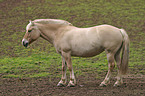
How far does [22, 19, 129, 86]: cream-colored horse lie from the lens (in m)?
7.76

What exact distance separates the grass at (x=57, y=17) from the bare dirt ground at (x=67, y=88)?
3.72 feet

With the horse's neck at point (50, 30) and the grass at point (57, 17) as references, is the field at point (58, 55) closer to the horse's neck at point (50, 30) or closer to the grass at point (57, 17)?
the grass at point (57, 17)

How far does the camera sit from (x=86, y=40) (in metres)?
7.90

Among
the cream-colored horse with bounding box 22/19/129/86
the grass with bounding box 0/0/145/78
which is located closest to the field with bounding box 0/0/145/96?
the grass with bounding box 0/0/145/78

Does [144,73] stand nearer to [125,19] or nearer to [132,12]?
[125,19]

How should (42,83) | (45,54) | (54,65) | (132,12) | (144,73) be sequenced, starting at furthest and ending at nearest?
(132,12) → (45,54) → (54,65) → (144,73) → (42,83)

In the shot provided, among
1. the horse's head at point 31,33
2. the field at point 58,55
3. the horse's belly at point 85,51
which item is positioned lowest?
the field at point 58,55

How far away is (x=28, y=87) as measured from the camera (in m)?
8.35

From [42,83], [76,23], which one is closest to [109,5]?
[76,23]

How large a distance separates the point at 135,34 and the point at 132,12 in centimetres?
573

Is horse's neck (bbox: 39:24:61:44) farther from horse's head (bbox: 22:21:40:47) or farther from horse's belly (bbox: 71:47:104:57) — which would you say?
horse's belly (bbox: 71:47:104:57)

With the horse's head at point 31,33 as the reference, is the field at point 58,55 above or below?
below

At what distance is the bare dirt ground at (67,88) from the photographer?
23.0 feet

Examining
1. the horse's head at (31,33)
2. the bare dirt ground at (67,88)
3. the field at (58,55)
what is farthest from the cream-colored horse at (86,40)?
the field at (58,55)
